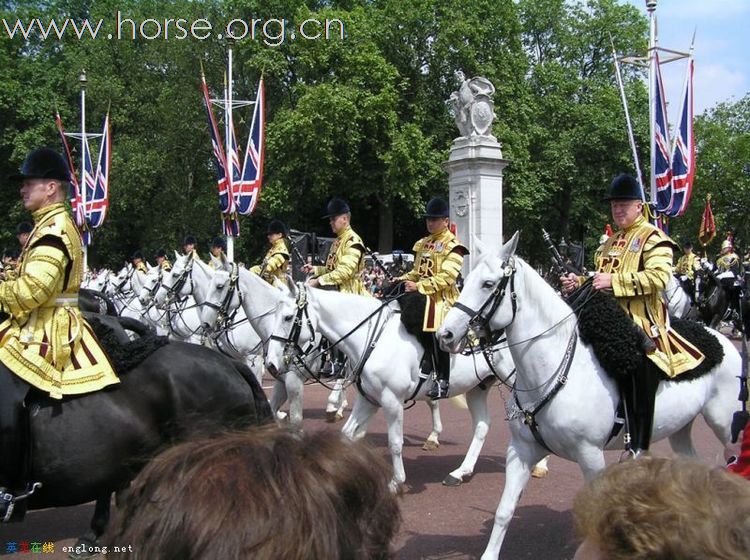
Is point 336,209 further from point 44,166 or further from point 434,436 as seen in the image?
point 44,166

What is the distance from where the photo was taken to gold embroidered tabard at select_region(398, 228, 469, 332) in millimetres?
7152

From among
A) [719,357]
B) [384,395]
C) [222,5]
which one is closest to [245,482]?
[719,357]

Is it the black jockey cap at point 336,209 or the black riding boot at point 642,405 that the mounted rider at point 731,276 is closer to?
the black jockey cap at point 336,209

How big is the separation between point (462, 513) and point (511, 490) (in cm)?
150

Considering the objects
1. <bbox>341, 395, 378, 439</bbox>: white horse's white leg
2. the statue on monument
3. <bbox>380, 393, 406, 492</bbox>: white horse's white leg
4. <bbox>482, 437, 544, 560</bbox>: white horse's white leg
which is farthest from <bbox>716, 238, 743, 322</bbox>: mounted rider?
<bbox>482, 437, 544, 560</bbox>: white horse's white leg

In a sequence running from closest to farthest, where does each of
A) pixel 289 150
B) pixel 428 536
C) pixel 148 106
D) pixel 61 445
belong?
pixel 61 445 → pixel 428 536 → pixel 289 150 → pixel 148 106

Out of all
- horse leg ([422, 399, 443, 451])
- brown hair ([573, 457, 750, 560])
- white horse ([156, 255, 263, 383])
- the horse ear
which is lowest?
horse leg ([422, 399, 443, 451])

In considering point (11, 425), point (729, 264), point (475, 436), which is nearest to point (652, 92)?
point (729, 264)

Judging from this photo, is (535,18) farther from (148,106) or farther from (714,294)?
(714,294)

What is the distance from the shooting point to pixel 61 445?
14.2 ft

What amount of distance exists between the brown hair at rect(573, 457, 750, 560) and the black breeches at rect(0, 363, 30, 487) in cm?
375

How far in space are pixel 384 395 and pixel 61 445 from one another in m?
3.24

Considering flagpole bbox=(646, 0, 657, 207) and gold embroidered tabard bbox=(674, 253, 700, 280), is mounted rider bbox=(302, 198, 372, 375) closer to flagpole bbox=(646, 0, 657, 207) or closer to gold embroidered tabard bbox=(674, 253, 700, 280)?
flagpole bbox=(646, 0, 657, 207)

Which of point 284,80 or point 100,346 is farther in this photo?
point 284,80
